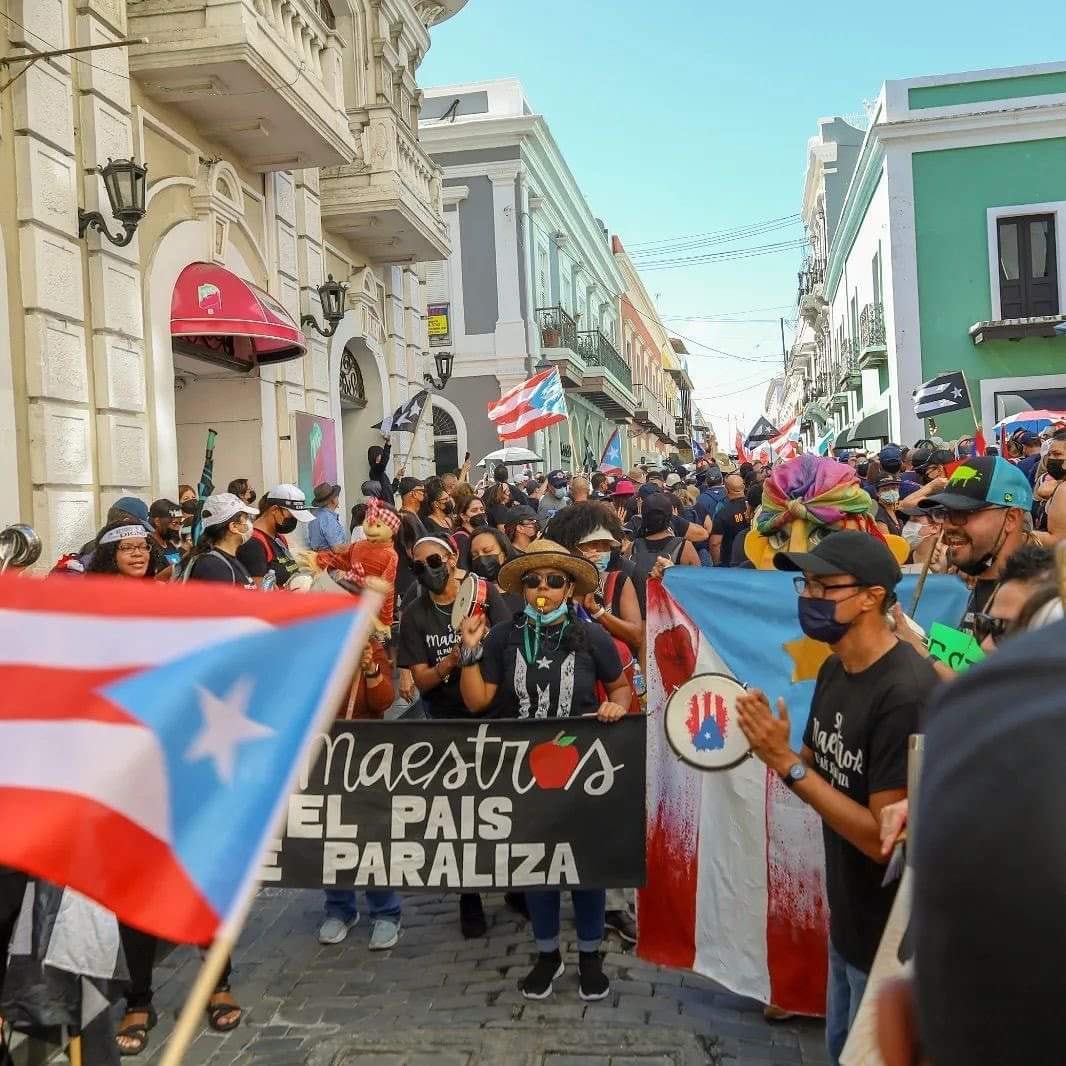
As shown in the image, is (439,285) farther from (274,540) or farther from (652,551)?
(652,551)

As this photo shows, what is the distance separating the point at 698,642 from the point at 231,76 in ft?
27.0

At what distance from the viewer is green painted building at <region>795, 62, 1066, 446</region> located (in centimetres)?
2398

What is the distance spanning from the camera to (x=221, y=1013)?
4.29 metres

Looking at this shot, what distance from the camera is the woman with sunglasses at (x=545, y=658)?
15.5ft

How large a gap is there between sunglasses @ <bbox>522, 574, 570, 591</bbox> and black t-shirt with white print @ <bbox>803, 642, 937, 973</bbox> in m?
1.78

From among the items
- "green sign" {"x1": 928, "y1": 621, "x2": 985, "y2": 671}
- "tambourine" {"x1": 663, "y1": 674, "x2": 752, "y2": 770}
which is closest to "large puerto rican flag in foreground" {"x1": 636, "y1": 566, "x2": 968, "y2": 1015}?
"tambourine" {"x1": 663, "y1": 674, "x2": 752, "y2": 770}

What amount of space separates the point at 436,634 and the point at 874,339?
2362cm

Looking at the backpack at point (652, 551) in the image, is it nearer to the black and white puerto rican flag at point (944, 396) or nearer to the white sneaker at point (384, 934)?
the white sneaker at point (384, 934)

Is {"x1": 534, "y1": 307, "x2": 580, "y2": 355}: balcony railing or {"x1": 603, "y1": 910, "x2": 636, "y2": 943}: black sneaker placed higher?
{"x1": 534, "y1": 307, "x2": 580, "y2": 355}: balcony railing

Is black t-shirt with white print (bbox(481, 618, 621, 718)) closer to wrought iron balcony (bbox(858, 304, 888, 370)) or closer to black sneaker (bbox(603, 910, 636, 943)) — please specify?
black sneaker (bbox(603, 910, 636, 943))

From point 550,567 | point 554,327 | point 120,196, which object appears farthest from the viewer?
point 554,327

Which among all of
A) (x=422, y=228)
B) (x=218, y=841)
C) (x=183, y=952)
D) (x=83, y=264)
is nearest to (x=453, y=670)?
(x=183, y=952)

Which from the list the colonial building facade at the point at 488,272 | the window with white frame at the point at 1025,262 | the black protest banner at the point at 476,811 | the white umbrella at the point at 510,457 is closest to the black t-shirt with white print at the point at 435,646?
the black protest banner at the point at 476,811

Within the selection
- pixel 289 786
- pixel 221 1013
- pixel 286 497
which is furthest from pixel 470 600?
pixel 289 786
